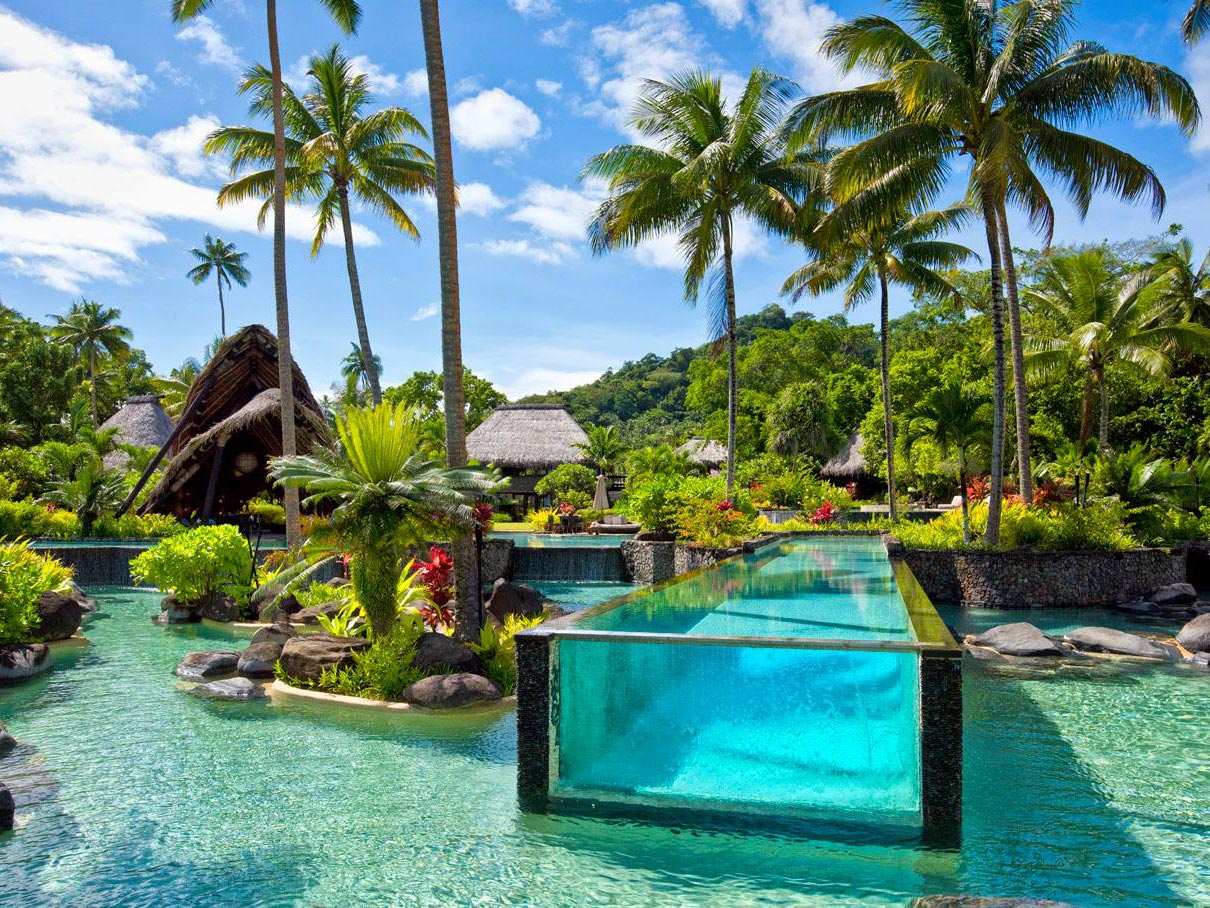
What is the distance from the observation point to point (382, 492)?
8.34 meters

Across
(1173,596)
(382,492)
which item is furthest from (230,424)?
(1173,596)

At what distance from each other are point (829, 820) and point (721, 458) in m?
35.0

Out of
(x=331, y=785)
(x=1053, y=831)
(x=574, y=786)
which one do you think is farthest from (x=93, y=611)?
(x=1053, y=831)

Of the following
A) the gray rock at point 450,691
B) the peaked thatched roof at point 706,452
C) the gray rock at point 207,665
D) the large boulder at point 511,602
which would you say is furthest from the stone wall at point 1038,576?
the peaked thatched roof at point 706,452

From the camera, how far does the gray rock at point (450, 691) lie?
7.95m

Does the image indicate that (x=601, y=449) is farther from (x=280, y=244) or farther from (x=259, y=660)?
(x=259, y=660)

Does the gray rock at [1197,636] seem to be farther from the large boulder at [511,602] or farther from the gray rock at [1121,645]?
the large boulder at [511,602]

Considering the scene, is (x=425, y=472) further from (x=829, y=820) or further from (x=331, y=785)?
(x=829, y=820)

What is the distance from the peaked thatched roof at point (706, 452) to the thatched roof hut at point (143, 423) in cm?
2282

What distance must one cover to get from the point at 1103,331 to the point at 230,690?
74.1ft

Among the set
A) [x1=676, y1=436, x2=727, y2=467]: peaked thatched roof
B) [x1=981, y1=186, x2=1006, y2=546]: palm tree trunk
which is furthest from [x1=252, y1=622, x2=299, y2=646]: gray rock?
[x1=676, y1=436, x2=727, y2=467]: peaked thatched roof

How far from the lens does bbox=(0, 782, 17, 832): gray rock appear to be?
5.13m

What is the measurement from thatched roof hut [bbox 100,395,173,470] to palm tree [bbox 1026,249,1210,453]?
33859mm

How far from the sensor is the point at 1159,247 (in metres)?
34.7
